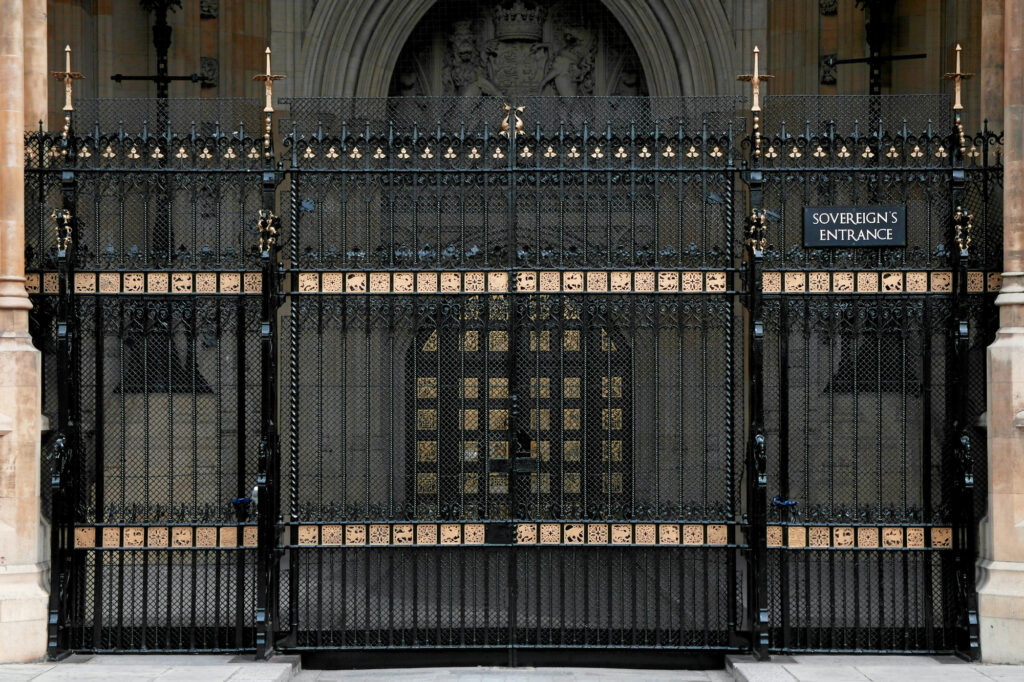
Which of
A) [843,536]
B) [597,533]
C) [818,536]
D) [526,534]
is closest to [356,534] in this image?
[526,534]

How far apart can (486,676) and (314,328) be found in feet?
9.62

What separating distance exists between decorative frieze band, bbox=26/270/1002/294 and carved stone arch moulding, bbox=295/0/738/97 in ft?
16.5

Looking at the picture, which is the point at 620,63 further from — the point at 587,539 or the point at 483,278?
the point at 587,539

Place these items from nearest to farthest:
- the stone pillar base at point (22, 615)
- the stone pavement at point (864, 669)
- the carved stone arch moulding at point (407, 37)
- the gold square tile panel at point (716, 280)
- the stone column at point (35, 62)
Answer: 1. the stone pavement at point (864, 669)
2. the stone pillar base at point (22, 615)
3. the gold square tile panel at point (716, 280)
4. the stone column at point (35, 62)
5. the carved stone arch moulding at point (407, 37)

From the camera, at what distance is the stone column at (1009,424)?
366 inches

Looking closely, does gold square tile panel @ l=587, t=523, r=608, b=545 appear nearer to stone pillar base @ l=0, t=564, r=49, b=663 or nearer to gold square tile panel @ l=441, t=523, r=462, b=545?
gold square tile panel @ l=441, t=523, r=462, b=545

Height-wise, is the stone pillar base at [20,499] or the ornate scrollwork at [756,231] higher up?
the ornate scrollwork at [756,231]

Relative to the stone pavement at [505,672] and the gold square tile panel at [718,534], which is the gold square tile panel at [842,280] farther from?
the stone pavement at [505,672]

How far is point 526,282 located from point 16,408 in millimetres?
3900

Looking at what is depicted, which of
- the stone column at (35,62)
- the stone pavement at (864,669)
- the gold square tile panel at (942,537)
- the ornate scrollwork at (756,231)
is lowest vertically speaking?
the stone pavement at (864,669)

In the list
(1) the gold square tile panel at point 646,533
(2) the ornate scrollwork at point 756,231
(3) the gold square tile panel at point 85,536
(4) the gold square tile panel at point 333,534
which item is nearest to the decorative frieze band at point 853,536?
(1) the gold square tile panel at point 646,533

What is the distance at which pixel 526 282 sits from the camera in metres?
9.74

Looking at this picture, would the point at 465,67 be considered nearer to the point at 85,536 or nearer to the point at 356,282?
the point at 356,282

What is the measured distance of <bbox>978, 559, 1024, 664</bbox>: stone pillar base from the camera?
9.24 meters
